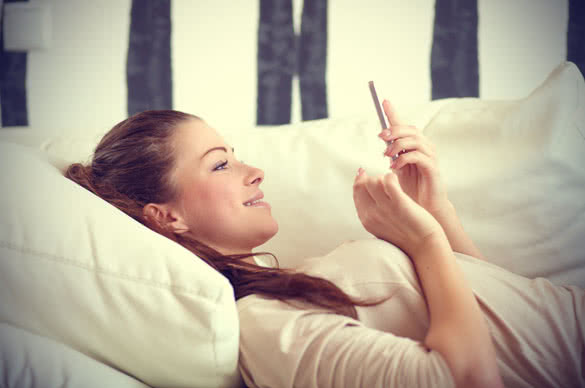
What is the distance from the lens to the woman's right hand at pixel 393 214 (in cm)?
64

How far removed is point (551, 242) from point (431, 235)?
0.30 m

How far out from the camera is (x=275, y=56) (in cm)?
134

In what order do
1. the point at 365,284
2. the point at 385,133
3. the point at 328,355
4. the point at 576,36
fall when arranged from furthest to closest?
the point at 576,36, the point at 385,133, the point at 365,284, the point at 328,355

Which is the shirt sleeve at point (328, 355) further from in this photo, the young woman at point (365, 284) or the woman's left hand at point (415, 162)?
the woman's left hand at point (415, 162)

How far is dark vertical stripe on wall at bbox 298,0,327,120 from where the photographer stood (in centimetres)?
132

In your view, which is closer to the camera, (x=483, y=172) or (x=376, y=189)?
(x=376, y=189)

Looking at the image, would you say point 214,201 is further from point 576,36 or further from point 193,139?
point 576,36

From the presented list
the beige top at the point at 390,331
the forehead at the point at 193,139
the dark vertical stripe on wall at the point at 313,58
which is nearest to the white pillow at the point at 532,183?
the beige top at the point at 390,331


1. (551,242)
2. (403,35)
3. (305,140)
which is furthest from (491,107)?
(403,35)

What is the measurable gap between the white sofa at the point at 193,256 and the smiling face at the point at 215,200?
0.12 m

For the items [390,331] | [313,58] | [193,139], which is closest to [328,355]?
[390,331]

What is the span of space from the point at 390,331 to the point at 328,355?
0.45ft

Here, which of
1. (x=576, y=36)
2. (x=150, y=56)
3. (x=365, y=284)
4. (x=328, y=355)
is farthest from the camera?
(x=150, y=56)

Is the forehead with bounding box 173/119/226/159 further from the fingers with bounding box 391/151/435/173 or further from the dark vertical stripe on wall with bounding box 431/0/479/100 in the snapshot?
the dark vertical stripe on wall with bounding box 431/0/479/100
